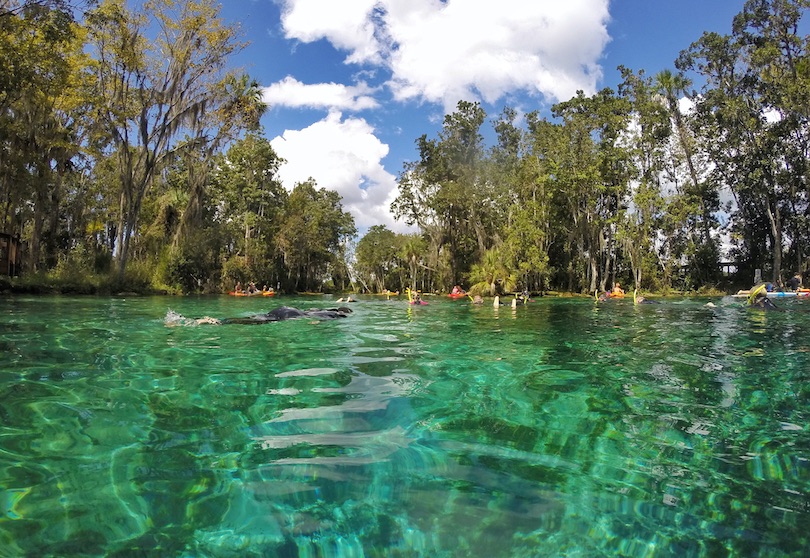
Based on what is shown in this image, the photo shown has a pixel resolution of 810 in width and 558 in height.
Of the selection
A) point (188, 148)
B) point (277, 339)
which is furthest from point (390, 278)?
point (277, 339)

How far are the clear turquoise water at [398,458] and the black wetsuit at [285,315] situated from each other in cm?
508

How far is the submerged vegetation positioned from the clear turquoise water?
23672 mm

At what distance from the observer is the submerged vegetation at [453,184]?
82.5ft

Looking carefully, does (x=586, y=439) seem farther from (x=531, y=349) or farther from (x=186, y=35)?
(x=186, y=35)

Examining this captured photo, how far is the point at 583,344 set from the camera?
8.42 meters

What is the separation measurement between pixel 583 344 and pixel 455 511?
665 centimetres

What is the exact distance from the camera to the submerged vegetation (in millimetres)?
25141

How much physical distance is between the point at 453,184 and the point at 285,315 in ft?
113

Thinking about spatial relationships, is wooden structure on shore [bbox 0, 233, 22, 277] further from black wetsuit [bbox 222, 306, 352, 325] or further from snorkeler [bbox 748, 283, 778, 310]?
snorkeler [bbox 748, 283, 778, 310]

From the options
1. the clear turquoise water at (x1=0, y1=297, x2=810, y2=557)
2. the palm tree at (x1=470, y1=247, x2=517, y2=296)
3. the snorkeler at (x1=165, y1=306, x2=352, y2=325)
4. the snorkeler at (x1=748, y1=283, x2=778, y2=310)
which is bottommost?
the clear turquoise water at (x1=0, y1=297, x2=810, y2=557)

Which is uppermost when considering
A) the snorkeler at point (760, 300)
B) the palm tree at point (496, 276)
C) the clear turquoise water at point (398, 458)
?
the palm tree at point (496, 276)

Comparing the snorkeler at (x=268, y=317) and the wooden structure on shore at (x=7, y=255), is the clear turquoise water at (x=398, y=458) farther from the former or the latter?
the wooden structure on shore at (x=7, y=255)

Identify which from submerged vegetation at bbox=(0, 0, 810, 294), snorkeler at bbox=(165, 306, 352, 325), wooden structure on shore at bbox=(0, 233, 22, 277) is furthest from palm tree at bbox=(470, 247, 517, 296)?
wooden structure on shore at bbox=(0, 233, 22, 277)

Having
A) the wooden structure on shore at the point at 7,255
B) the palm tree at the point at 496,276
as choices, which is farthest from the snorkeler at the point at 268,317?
the palm tree at the point at 496,276
